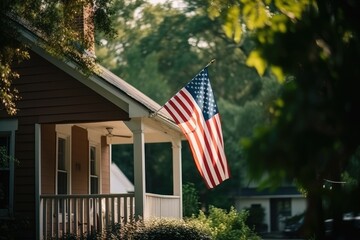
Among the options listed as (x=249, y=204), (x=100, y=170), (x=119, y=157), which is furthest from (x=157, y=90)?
(x=100, y=170)

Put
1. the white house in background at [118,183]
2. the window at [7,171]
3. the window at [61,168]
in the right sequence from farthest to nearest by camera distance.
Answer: the white house in background at [118,183], the window at [61,168], the window at [7,171]

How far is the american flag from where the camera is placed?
13688mm

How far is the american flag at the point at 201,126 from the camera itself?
1369 centimetres

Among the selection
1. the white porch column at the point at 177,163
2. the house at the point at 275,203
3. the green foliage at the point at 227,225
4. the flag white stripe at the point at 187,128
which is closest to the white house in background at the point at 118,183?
the green foliage at the point at 227,225

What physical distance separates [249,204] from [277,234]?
6.92 m

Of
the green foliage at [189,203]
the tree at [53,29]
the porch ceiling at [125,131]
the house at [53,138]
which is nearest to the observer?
the tree at [53,29]

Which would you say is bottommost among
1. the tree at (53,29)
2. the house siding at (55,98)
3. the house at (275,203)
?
the house at (275,203)

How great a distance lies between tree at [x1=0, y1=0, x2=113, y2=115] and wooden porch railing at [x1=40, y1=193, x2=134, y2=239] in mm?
2785

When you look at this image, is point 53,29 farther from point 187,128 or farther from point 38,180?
point 38,180

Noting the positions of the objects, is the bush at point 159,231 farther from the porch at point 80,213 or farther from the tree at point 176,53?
the tree at point 176,53

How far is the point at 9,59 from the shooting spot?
12.5 m

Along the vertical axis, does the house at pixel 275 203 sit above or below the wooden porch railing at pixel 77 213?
below

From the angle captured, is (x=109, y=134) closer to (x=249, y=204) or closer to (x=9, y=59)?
(x=9, y=59)

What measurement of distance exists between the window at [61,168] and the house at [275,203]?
3957 centimetres
